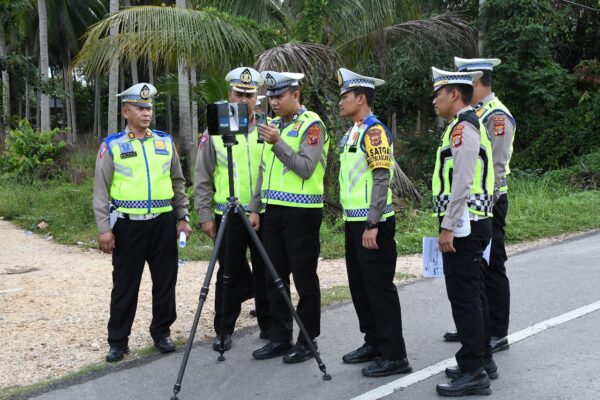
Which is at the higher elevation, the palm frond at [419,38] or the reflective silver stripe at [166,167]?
the palm frond at [419,38]

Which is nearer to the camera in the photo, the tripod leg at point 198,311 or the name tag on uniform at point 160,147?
the tripod leg at point 198,311

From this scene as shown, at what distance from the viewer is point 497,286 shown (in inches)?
196

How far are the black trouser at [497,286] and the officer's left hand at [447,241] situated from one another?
2.93 ft

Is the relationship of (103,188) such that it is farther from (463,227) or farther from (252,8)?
(252,8)

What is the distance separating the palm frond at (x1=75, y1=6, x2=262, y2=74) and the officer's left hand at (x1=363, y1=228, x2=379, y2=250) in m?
6.99

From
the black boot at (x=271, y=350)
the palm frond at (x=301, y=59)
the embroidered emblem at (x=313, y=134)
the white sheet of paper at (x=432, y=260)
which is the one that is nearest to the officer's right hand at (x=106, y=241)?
the black boot at (x=271, y=350)

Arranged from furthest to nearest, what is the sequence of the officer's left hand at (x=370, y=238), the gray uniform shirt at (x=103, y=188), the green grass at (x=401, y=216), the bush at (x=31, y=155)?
the bush at (x=31, y=155), the green grass at (x=401, y=216), the gray uniform shirt at (x=103, y=188), the officer's left hand at (x=370, y=238)

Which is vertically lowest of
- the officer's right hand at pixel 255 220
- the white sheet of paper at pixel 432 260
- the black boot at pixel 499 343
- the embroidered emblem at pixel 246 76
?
the black boot at pixel 499 343

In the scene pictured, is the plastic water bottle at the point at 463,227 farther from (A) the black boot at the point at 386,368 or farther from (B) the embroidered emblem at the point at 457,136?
(A) the black boot at the point at 386,368

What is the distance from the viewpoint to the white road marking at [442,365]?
431 cm

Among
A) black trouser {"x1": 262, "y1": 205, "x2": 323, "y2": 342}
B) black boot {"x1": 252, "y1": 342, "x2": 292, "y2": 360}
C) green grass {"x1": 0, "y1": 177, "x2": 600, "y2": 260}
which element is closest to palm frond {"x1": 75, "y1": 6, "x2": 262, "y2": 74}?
green grass {"x1": 0, "y1": 177, "x2": 600, "y2": 260}

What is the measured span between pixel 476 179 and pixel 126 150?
251 centimetres

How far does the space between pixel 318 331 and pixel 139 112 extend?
209 cm

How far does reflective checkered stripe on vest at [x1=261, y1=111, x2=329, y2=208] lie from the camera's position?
16.0ft
